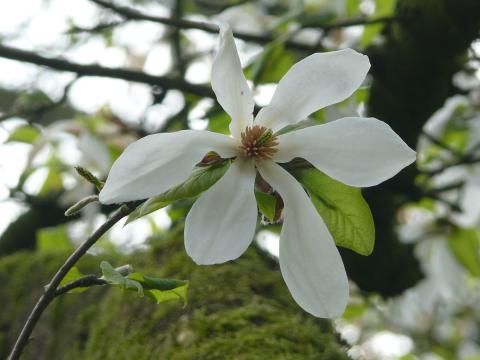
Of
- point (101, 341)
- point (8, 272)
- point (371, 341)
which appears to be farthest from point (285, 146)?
point (371, 341)

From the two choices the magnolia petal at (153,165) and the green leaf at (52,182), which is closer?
the magnolia petal at (153,165)

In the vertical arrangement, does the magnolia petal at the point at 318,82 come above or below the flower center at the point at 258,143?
above

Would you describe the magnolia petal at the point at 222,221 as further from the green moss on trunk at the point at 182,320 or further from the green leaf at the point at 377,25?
the green leaf at the point at 377,25

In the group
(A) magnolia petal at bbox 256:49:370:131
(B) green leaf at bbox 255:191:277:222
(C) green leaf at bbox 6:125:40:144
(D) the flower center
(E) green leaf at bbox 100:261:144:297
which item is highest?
(A) magnolia petal at bbox 256:49:370:131

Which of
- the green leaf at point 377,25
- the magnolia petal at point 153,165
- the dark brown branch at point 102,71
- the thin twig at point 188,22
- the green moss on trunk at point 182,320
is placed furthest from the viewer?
the green leaf at point 377,25

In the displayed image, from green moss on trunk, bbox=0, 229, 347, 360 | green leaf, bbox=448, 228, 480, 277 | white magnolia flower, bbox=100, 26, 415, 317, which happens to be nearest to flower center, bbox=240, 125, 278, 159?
white magnolia flower, bbox=100, 26, 415, 317

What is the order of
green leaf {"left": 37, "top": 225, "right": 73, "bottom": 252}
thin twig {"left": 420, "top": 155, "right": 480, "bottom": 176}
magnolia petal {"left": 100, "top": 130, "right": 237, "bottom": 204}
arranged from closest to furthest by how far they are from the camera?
magnolia petal {"left": 100, "top": 130, "right": 237, "bottom": 204}, thin twig {"left": 420, "top": 155, "right": 480, "bottom": 176}, green leaf {"left": 37, "top": 225, "right": 73, "bottom": 252}

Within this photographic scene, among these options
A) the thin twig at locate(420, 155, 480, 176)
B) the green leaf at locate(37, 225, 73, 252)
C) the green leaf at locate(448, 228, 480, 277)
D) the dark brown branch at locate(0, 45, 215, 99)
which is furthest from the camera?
the green leaf at locate(37, 225, 73, 252)

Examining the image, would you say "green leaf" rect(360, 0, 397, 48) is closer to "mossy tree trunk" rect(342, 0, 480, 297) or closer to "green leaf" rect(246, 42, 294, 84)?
"mossy tree trunk" rect(342, 0, 480, 297)

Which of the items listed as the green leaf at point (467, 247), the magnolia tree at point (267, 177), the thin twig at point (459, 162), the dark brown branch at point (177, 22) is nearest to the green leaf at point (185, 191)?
the magnolia tree at point (267, 177)
